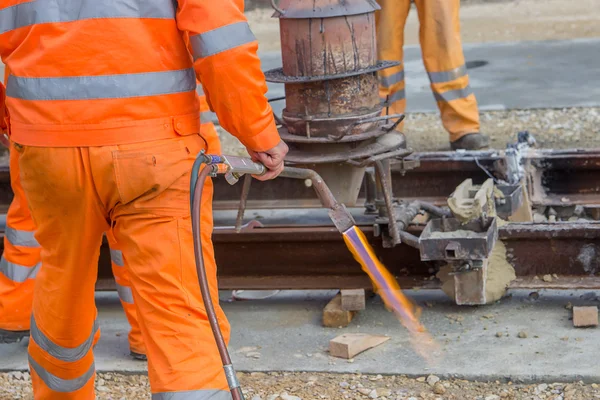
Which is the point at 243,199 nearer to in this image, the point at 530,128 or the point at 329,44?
the point at 329,44

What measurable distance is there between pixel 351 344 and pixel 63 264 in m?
1.50

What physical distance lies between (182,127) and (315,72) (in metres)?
1.34

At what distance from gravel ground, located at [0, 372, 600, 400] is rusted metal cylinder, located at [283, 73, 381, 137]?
3.63 feet

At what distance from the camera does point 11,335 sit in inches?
174

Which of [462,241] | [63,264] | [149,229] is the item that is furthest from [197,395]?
[462,241]

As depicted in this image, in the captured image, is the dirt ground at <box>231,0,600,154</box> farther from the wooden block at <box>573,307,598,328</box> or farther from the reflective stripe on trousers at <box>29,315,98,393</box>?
the reflective stripe on trousers at <box>29,315,98,393</box>

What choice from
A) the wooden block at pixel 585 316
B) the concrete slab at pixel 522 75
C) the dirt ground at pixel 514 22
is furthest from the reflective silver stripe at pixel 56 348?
the dirt ground at pixel 514 22

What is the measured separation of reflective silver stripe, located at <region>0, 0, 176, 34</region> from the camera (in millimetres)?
2816

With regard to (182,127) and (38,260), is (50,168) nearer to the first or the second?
(182,127)

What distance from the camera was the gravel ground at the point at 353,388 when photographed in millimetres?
3707

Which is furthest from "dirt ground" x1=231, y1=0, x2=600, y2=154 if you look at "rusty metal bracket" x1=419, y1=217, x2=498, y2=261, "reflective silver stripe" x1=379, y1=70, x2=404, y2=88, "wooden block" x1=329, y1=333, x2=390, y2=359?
"wooden block" x1=329, y1=333, x2=390, y2=359

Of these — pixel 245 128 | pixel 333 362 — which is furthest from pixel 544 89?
pixel 245 128

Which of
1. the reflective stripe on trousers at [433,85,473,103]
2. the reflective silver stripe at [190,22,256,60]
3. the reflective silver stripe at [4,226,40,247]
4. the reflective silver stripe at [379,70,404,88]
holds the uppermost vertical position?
the reflective silver stripe at [190,22,256,60]

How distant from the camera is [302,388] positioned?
12.8 ft
